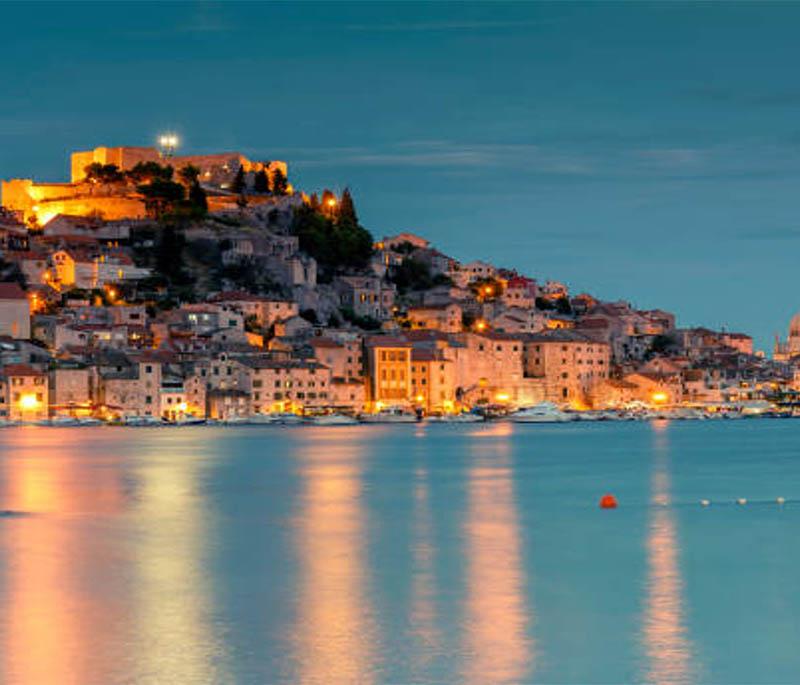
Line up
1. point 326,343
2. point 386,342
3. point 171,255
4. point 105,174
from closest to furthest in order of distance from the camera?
point 326,343 < point 386,342 < point 171,255 < point 105,174

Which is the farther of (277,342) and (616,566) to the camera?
(277,342)

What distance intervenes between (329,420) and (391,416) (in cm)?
562

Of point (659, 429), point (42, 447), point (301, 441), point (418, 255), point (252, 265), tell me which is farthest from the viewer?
point (418, 255)

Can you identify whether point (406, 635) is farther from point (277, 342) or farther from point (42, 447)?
point (277, 342)

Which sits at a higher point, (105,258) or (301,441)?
(105,258)

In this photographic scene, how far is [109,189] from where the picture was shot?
87125 mm

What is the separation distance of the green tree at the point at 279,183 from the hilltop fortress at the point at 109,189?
368 millimetres

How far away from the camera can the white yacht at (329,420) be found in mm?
72562

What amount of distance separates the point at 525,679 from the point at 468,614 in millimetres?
2903

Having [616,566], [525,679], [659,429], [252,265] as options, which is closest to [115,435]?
[252,265]

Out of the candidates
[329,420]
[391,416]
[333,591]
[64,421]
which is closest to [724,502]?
[333,591]

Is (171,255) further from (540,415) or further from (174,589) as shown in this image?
(174,589)

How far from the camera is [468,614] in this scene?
15.0m

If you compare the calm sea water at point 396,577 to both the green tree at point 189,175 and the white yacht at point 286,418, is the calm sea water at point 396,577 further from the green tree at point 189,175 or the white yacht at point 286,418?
the green tree at point 189,175
